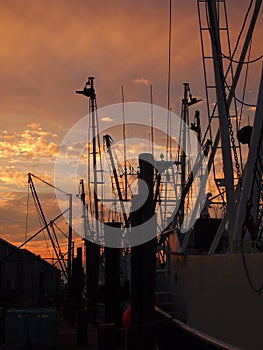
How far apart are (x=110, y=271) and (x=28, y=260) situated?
53505 mm

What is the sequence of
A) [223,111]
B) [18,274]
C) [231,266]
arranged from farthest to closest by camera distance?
1. [18,274]
2. [223,111]
3. [231,266]

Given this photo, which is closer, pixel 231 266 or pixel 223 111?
pixel 231 266

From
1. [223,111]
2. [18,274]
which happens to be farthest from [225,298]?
[18,274]

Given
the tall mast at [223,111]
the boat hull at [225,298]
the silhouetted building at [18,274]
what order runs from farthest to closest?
the silhouetted building at [18,274], the tall mast at [223,111], the boat hull at [225,298]

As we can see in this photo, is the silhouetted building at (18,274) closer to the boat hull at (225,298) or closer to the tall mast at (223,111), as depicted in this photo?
the boat hull at (225,298)

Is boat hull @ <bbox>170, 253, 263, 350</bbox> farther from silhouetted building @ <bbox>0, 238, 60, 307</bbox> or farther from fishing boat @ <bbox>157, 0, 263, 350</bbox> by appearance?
silhouetted building @ <bbox>0, 238, 60, 307</bbox>

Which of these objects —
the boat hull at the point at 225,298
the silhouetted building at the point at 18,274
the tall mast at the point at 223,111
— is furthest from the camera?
the silhouetted building at the point at 18,274

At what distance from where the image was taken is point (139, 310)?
46.8 feet

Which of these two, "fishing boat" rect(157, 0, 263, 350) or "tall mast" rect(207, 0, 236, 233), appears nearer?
"fishing boat" rect(157, 0, 263, 350)

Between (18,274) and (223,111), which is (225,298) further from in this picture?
(18,274)

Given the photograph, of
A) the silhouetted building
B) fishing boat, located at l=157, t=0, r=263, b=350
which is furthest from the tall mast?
the silhouetted building

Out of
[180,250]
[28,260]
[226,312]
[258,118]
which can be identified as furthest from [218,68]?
[28,260]

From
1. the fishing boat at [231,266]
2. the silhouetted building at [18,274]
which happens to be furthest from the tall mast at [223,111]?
the silhouetted building at [18,274]

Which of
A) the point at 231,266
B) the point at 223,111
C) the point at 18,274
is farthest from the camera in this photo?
the point at 18,274
